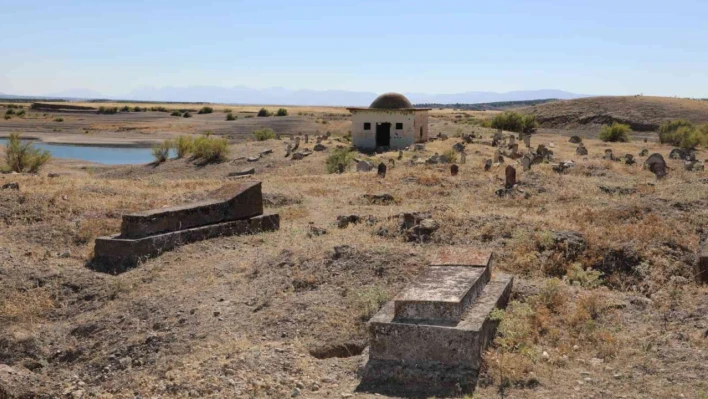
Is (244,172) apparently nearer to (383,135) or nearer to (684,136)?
(383,135)

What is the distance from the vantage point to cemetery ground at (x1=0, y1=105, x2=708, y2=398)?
6641mm

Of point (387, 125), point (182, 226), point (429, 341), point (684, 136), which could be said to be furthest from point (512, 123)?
point (429, 341)

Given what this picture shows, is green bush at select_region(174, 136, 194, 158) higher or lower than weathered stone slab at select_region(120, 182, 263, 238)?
lower

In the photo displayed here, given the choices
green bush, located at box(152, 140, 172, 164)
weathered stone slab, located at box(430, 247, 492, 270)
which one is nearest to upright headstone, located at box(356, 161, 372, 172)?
green bush, located at box(152, 140, 172, 164)

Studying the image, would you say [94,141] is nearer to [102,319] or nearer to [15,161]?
[15,161]

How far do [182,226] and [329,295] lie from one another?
161 inches

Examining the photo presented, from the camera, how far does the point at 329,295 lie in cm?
912

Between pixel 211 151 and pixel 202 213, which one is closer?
pixel 202 213

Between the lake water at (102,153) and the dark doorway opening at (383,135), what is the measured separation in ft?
49.1

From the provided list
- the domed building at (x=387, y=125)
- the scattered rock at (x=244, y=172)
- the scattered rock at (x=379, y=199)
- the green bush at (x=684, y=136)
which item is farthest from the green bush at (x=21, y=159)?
the green bush at (x=684, y=136)

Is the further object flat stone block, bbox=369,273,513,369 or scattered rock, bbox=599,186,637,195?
scattered rock, bbox=599,186,637,195

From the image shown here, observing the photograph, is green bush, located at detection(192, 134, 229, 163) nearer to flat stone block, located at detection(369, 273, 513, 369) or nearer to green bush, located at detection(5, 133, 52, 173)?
green bush, located at detection(5, 133, 52, 173)

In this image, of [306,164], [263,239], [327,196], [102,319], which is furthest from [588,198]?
[306,164]

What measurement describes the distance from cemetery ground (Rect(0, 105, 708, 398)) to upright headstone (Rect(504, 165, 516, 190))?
92 cm
